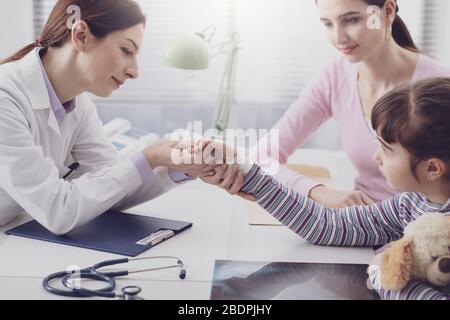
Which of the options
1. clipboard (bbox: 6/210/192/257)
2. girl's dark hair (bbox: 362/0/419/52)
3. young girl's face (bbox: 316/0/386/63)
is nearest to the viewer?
clipboard (bbox: 6/210/192/257)

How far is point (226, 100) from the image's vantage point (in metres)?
1.87

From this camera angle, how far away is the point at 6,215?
4.14 ft

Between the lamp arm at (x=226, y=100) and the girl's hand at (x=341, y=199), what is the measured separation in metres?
0.54

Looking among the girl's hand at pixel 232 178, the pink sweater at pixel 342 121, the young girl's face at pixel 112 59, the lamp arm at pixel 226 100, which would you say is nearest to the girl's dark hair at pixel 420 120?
the girl's hand at pixel 232 178

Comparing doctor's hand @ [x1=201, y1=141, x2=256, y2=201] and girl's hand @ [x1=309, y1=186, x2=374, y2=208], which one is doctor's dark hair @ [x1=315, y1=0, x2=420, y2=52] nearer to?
girl's hand @ [x1=309, y1=186, x2=374, y2=208]

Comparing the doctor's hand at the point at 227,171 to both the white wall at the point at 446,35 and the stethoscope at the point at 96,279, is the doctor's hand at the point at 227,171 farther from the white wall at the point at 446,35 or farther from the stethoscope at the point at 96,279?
the white wall at the point at 446,35

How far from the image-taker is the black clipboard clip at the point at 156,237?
1.15 metres

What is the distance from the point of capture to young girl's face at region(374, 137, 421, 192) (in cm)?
105

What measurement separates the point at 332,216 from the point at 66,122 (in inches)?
22.1

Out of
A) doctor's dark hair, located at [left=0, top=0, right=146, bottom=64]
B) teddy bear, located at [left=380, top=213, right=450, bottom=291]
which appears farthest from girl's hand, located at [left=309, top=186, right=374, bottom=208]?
doctor's dark hair, located at [left=0, top=0, right=146, bottom=64]

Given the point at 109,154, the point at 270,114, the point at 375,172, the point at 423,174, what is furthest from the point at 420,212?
the point at 270,114

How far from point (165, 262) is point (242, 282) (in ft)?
0.48

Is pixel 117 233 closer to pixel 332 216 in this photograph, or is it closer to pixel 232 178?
pixel 232 178

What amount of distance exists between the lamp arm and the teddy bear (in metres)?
0.96
